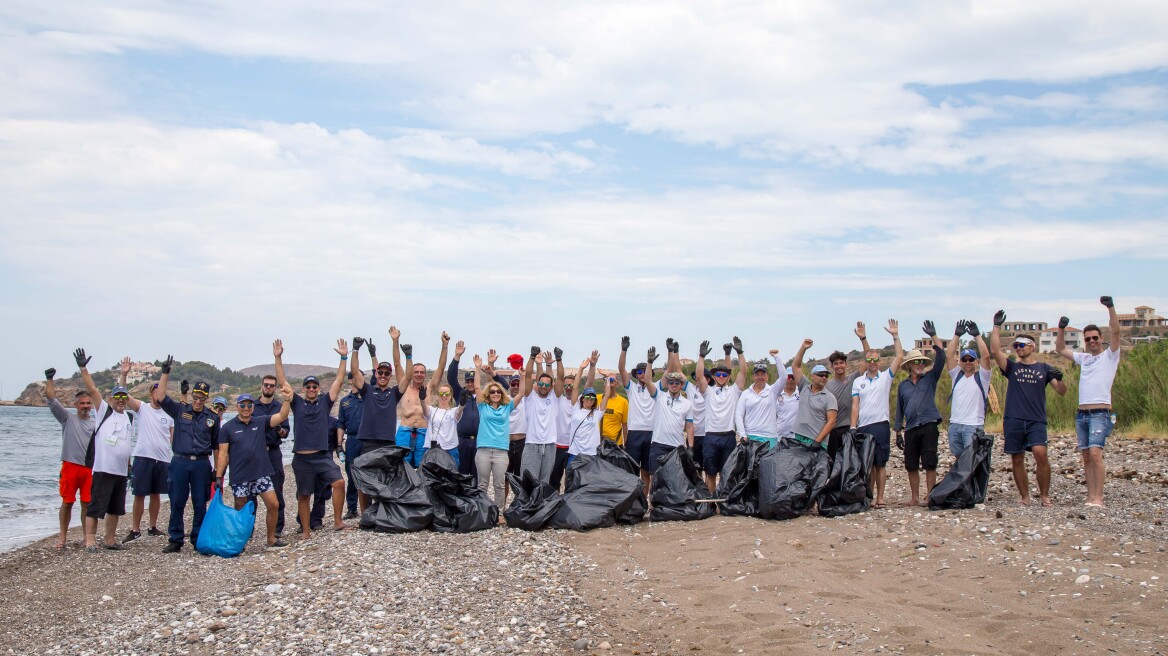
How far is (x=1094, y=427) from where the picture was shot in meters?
8.62

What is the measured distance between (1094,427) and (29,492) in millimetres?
19868

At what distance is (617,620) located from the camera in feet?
21.1

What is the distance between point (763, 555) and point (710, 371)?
351 centimetres

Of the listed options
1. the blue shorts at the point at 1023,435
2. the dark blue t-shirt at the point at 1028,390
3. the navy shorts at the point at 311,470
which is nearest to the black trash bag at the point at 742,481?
the blue shorts at the point at 1023,435

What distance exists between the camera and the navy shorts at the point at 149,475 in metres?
10.1

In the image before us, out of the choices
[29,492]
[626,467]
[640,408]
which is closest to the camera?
[626,467]

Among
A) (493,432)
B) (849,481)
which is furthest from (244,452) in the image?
(849,481)

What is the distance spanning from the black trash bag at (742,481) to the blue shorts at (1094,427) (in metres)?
3.01

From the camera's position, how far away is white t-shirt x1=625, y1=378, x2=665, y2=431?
1064 cm

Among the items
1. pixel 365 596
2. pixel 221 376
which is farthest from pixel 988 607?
pixel 221 376

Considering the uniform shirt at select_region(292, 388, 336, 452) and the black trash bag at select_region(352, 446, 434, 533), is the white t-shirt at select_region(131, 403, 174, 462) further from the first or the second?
the black trash bag at select_region(352, 446, 434, 533)

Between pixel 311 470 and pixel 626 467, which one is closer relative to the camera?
pixel 311 470

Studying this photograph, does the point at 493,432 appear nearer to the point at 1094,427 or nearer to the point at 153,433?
the point at 153,433

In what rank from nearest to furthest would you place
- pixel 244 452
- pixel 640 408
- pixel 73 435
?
pixel 244 452, pixel 73 435, pixel 640 408
